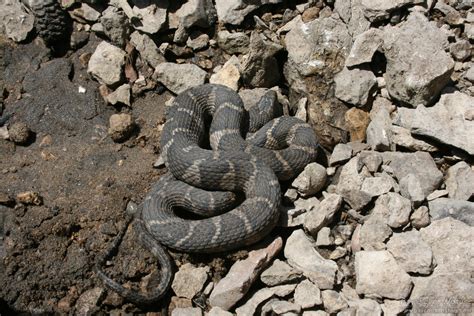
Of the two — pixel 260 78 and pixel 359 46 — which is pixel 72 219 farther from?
pixel 359 46

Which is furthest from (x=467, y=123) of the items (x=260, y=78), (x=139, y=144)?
(x=139, y=144)

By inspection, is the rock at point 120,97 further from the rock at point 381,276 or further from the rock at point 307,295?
the rock at point 381,276

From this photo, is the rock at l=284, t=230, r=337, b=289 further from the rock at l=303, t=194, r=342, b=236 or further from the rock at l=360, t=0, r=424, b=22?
the rock at l=360, t=0, r=424, b=22

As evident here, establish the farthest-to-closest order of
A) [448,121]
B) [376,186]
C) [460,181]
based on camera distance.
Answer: [448,121], [376,186], [460,181]

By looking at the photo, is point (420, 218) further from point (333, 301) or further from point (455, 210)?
point (333, 301)

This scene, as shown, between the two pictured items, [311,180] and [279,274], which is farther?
[311,180]

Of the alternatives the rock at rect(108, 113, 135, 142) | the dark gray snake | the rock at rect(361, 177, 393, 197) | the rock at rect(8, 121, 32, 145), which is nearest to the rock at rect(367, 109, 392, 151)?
the rock at rect(361, 177, 393, 197)

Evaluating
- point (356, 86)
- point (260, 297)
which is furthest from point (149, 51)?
point (260, 297)
